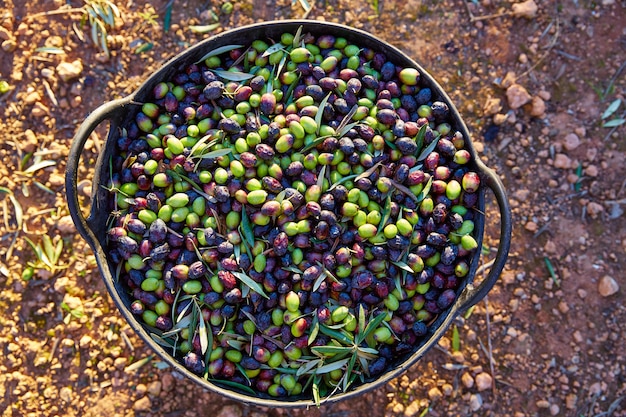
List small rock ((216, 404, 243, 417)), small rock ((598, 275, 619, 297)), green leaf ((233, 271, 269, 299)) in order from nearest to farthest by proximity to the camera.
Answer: green leaf ((233, 271, 269, 299)) < small rock ((216, 404, 243, 417)) < small rock ((598, 275, 619, 297))

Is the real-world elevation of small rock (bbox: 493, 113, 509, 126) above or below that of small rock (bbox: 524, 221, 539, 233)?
above

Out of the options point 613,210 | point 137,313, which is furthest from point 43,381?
point 613,210

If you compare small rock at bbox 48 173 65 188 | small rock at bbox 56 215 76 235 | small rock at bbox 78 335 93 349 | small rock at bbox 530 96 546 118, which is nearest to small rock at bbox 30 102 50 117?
small rock at bbox 48 173 65 188

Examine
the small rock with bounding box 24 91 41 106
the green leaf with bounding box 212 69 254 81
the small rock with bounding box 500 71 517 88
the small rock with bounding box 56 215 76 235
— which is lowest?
the small rock with bounding box 56 215 76 235

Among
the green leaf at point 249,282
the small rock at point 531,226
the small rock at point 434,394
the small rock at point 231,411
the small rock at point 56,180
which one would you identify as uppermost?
the green leaf at point 249,282

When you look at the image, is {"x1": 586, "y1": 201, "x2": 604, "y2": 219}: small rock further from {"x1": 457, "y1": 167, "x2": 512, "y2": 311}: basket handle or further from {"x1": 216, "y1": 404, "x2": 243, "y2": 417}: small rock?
{"x1": 216, "y1": 404, "x2": 243, "y2": 417}: small rock

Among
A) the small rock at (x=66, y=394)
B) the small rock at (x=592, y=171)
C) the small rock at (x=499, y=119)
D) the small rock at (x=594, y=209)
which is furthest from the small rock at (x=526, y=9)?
the small rock at (x=66, y=394)

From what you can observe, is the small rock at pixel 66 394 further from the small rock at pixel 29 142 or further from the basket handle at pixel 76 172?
the small rock at pixel 29 142
